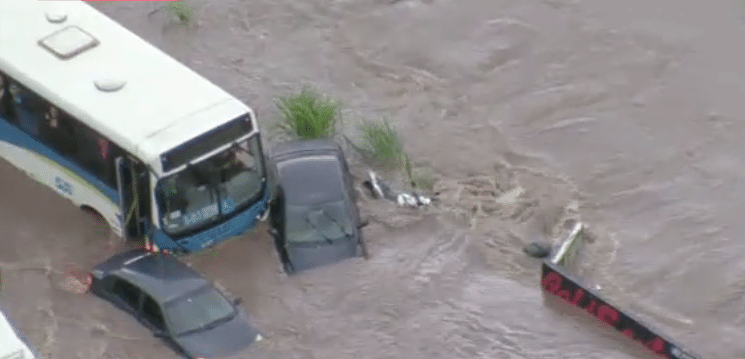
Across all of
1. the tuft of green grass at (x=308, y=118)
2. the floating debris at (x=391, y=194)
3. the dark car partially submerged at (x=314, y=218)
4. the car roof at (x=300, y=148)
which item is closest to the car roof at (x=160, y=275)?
the dark car partially submerged at (x=314, y=218)

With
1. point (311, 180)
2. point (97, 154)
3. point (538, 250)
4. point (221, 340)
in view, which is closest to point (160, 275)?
point (221, 340)

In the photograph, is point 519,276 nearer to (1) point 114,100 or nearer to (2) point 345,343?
(2) point 345,343

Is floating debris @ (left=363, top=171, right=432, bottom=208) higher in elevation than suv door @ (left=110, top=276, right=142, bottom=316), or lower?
higher

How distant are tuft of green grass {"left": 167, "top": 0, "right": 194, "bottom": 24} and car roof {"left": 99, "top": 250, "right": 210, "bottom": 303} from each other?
6.09 m

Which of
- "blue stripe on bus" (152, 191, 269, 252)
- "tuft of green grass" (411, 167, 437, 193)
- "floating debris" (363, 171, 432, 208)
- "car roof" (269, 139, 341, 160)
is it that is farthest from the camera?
"tuft of green grass" (411, 167, 437, 193)

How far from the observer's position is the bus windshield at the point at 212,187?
16.4 m

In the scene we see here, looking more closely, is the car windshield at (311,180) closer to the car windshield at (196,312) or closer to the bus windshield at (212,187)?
the bus windshield at (212,187)

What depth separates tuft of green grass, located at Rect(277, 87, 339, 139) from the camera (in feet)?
61.4

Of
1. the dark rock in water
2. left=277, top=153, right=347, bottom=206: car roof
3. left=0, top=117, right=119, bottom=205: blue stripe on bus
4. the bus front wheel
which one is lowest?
the bus front wheel

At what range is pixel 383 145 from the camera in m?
18.5

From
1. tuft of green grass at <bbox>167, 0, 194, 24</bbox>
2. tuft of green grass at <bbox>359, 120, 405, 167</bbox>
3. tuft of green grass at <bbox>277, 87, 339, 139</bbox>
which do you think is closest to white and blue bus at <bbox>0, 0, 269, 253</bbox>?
tuft of green grass at <bbox>277, 87, 339, 139</bbox>

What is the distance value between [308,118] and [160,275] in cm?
347

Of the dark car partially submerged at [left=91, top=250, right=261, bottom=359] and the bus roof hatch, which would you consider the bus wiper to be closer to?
the dark car partially submerged at [left=91, top=250, right=261, bottom=359]

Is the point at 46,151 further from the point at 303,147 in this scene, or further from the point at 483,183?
the point at 483,183
